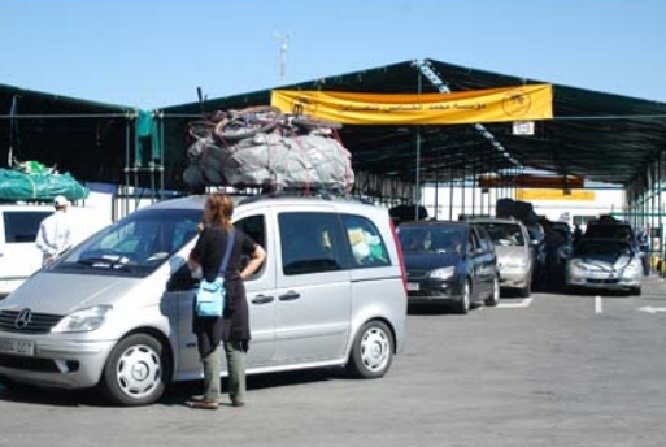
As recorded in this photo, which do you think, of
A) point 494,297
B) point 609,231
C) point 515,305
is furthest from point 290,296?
point 609,231

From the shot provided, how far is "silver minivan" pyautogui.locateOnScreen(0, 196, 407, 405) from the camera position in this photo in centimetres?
891

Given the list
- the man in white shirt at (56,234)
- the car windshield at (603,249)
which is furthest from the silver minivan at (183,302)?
the car windshield at (603,249)

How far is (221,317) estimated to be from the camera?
887cm

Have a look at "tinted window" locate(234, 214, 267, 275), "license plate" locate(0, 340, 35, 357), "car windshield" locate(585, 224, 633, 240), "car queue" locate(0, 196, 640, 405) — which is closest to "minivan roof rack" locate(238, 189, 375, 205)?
"car queue" locate(0, 196, 640, 405)

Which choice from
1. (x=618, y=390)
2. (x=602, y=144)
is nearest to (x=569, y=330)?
(x=618, y=390)

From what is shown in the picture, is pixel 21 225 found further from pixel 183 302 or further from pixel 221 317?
pixel 221 317

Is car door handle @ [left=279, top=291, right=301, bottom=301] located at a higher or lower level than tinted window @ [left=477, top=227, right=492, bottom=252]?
lower

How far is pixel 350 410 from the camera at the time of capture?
9242mm

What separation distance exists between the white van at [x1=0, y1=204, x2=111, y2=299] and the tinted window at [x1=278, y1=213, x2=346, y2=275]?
9.80 metres

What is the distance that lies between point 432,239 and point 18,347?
13.0 metres

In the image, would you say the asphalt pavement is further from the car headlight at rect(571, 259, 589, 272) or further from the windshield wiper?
the car headlight at rect(571, 259, 589, 272)

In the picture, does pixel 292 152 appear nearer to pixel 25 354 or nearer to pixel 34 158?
pixel 25 354

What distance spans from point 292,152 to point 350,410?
3193mm

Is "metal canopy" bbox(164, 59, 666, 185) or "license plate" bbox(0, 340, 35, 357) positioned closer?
"license plate" bbox(0, 340, 35, 357)
